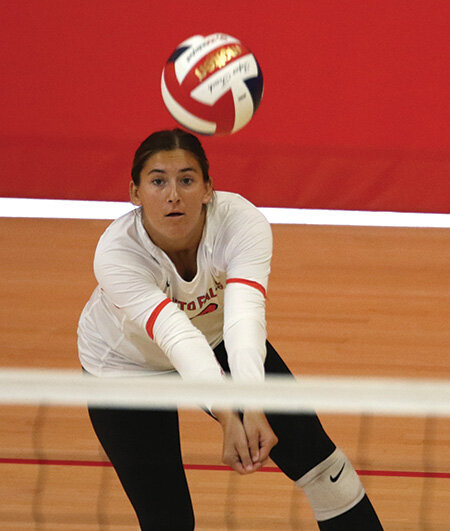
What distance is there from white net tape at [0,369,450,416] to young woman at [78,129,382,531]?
1.32 ft

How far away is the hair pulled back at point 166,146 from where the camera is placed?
8.64 ft

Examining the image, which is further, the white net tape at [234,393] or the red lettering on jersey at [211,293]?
the red lettering on jersey at [211,293]

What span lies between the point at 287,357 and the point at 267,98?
2.86m

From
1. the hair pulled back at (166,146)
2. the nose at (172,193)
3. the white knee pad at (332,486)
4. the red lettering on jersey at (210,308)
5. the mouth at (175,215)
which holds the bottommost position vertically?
the white knee pad at (332,486)

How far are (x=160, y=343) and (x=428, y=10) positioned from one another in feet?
17.1

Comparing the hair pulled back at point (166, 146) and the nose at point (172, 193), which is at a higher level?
the hair pulled back at point (166, 146)

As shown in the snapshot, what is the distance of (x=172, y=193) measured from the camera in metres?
2.59

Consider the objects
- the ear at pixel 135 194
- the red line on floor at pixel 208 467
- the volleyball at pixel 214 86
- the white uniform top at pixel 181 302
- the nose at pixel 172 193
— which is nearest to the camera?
the white uniform top at pixel 181 302

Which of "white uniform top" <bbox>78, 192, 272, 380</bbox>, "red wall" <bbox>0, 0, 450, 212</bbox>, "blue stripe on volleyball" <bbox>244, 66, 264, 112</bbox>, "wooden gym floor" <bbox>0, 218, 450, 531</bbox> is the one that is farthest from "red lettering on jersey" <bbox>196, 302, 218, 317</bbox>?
"red wall" <bbox>0, 0, 450, 212</bbox>

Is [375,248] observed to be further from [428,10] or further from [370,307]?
[428,10]

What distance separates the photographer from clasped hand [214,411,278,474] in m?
2.33

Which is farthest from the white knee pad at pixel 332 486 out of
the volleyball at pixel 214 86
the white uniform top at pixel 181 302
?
the volleyball at pixel 214 86

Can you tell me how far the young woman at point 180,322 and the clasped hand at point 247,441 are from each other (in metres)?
0.02

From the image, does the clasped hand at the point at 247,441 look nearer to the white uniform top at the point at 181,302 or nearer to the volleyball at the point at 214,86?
the white uniform top at the point at 181,302
